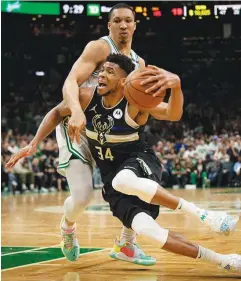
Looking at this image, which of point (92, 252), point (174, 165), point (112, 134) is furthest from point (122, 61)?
point (174, 165)

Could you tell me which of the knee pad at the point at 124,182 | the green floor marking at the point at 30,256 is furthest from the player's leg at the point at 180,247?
the green floor marking at the point at 30,256

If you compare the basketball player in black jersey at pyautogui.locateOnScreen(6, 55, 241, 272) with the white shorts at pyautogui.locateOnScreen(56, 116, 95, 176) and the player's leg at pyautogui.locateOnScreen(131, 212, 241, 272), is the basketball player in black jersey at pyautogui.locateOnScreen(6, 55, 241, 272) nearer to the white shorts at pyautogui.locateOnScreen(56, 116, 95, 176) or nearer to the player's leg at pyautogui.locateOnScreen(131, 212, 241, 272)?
the player's leg at pyautogui.locateOnScreen(131, 212, 241, 272)

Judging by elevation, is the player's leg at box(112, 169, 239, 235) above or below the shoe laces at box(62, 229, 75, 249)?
above

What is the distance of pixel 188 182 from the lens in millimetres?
17281

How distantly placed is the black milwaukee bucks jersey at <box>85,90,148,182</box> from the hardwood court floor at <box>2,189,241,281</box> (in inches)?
27.9

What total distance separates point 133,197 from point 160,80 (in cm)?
84

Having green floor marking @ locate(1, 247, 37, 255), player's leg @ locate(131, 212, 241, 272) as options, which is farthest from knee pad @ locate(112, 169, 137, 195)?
green floor marking @ locate(1, 247, 37, 255)

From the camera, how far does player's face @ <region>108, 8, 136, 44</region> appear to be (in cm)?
481

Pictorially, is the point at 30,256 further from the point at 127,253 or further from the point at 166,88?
the point at 166,88

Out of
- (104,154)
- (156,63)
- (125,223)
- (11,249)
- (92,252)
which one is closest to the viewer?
(125,223)

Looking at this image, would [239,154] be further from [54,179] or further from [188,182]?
[54,179]

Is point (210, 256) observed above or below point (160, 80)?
below

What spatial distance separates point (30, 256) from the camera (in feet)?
16.8

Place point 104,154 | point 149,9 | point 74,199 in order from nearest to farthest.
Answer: point 104,154 < point 74,199 < point 149,9
